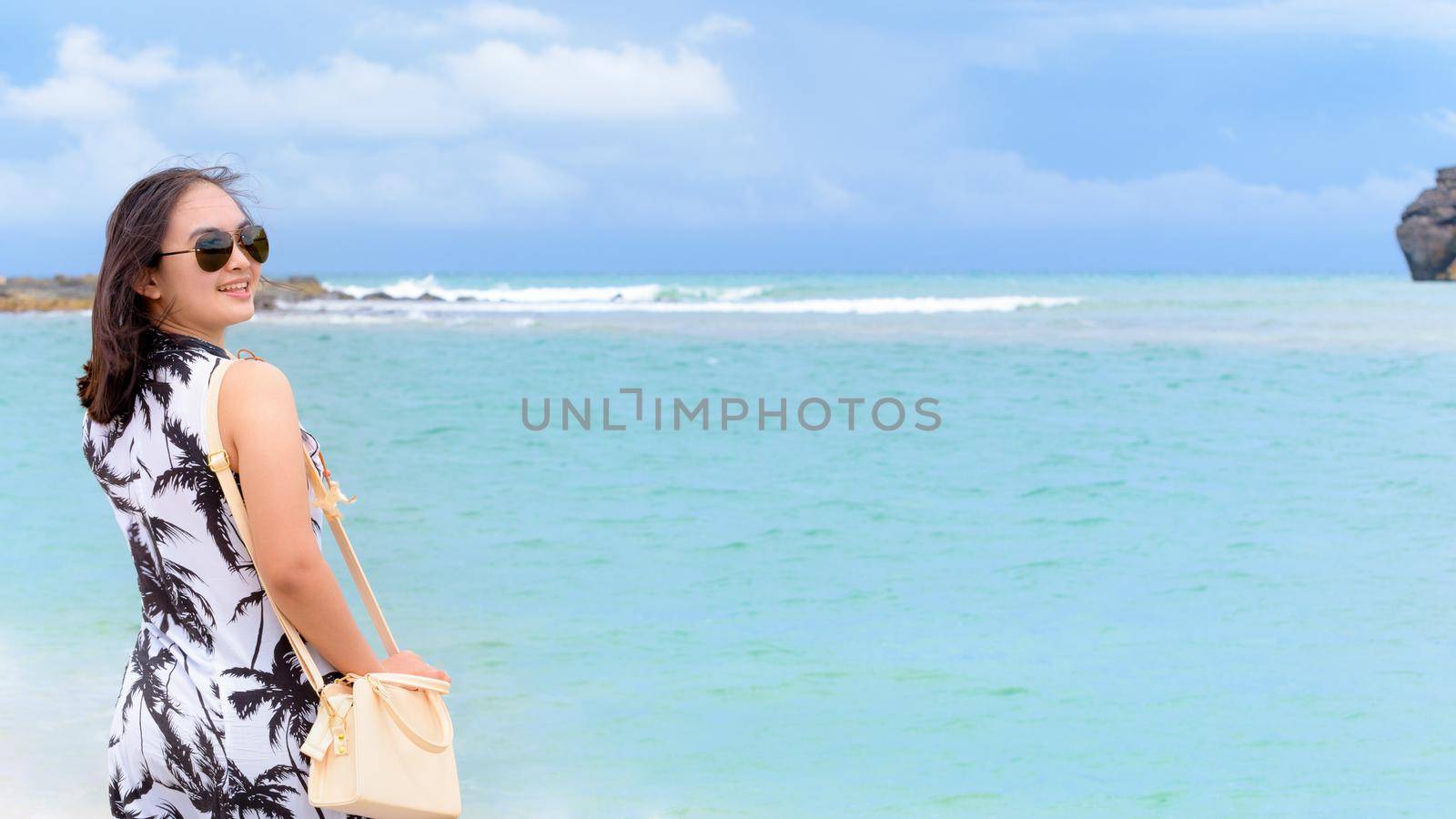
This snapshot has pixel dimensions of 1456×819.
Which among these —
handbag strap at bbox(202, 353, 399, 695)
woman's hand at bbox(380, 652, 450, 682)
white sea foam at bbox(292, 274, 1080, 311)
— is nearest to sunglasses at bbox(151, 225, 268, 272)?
handbag strap at bbox(202, 353, 399, 695)

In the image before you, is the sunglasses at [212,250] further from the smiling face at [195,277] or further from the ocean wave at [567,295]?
the ocean wave at [567,295]

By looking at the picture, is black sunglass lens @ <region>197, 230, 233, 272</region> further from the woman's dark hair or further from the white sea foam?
the white sea foam

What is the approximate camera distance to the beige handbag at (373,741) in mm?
1387

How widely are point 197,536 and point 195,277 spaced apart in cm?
32

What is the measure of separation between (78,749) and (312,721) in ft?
8.56

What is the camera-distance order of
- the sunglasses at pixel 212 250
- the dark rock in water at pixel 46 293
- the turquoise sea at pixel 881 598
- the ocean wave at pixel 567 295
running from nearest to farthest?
the sunglasses at pixel 212 250 → the turquoise sea at pixel 881 598 → the dark rock in water at pixel 46 293 → the ocean wave at pixel 567 295

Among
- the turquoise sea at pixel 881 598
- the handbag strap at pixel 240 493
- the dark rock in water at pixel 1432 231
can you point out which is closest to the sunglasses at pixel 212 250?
the handbag strap at pixel 240 493

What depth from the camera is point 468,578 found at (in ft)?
19.0

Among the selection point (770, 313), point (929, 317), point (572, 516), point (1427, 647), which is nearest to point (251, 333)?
point (770, 313)

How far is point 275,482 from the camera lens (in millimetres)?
1325

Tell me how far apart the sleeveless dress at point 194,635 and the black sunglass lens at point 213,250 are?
0.31 ft

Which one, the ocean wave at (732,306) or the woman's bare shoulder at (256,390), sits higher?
the ocean wave at (732,306)

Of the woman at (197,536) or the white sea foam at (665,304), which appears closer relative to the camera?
the woman at (197,536)

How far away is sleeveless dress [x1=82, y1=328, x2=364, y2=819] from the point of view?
1.40 m
